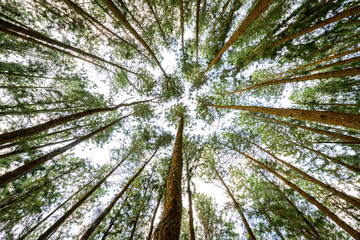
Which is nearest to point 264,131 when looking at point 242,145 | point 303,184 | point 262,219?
point 242,145

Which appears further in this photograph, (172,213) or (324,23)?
(324,23)

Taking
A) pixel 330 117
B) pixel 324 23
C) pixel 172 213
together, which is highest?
pixel 324 23

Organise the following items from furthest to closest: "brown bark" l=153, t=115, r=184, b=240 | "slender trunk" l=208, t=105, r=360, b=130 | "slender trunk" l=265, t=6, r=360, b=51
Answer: "slender trunk" l=265, t=6, r=360, b=51
"slender trunk" l=208, t=105, r=360, b=130
"brown bark" l=153, t=115, r=184, b=240

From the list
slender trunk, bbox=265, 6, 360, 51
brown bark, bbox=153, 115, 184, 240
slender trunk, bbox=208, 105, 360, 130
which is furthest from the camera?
slender trunk, bbox=265, 6, 360, 51

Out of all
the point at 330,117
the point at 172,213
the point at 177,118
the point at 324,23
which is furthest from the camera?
the point at 177,118

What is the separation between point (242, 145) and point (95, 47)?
10346 millimetres

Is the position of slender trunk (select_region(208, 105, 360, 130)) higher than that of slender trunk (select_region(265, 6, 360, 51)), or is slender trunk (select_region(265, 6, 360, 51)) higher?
slender trunk (select_region(265, 6, 360, 51))

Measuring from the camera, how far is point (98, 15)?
A: 5.10 meters

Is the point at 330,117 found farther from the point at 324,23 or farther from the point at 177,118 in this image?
the point at 177,118

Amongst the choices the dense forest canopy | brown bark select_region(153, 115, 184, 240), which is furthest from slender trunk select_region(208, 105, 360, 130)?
brown bark select_region(153, 115, 184, 240)

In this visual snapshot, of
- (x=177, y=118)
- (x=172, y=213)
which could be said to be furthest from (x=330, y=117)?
(x=177, y=118)

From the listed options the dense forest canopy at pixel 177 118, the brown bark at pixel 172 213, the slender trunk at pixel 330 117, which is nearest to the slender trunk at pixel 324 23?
the dense forest canopy at pixel 177 118

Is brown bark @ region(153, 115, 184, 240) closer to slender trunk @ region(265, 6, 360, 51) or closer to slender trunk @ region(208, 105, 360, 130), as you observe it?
slender trunk @ region(208, 105, 360, 130)

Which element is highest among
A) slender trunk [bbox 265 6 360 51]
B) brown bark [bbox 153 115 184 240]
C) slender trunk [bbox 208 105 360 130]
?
slender trunk [bbox 265 6 360 51]
